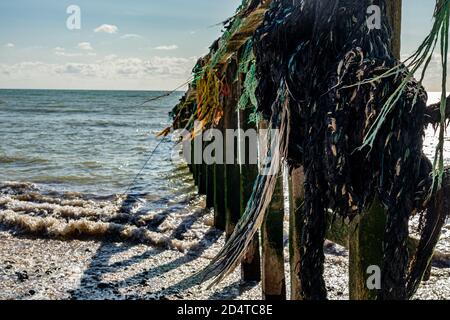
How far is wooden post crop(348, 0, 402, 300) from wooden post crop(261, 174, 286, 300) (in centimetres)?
190

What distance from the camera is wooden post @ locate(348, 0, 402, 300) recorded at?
8.12ft

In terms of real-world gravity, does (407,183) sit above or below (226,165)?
above

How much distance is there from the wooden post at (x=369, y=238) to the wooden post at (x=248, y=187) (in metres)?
2.59

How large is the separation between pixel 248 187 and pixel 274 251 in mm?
→ 963

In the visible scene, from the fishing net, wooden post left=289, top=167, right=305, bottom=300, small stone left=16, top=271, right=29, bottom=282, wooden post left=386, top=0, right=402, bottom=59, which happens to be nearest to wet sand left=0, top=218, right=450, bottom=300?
small stone left=16, top=271, right=29, bottom=282

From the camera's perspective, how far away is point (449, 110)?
7.20ft

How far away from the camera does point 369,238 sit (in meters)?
2.57

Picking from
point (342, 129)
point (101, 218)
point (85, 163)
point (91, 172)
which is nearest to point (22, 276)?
point (101, 218)

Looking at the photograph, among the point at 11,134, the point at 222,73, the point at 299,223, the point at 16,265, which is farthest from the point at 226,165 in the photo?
the point at 11,134

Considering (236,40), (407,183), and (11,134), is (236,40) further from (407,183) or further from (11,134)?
(11,134)

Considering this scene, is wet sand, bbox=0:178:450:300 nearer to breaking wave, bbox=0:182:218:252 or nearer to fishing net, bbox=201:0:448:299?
breaking wave, bbox=0:182:218:252

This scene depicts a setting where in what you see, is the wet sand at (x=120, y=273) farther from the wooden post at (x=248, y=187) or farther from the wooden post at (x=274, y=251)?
the wooden post at (x=274, y=251)
